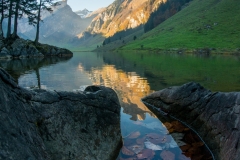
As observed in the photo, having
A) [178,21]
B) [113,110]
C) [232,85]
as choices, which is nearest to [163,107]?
[113,110]

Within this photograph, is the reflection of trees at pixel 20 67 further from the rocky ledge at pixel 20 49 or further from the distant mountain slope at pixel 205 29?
the distant mountain slope at pixel 205 29

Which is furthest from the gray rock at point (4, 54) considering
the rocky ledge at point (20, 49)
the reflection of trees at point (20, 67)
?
the reflection of trees at point (20, 67)

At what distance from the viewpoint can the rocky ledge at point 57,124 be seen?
4316mm

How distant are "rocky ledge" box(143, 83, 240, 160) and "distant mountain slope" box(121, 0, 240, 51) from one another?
95.7 metres

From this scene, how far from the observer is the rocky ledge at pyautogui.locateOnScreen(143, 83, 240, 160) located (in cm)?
721

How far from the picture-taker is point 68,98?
7.11 m

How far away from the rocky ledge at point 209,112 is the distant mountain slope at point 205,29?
95747 mm

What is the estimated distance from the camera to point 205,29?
132 m

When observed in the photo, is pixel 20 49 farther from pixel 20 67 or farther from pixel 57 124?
pixel 57 124

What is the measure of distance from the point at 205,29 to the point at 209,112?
136 metres

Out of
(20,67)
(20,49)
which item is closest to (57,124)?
(20,67)

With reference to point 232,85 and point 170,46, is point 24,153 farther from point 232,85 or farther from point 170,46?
point 170,46

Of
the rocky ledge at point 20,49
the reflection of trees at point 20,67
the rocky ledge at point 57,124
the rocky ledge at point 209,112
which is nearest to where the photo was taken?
the rocky ledge at point 57,124

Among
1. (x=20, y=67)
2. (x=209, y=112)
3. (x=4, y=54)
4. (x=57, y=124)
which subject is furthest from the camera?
(x=4, y=54)
